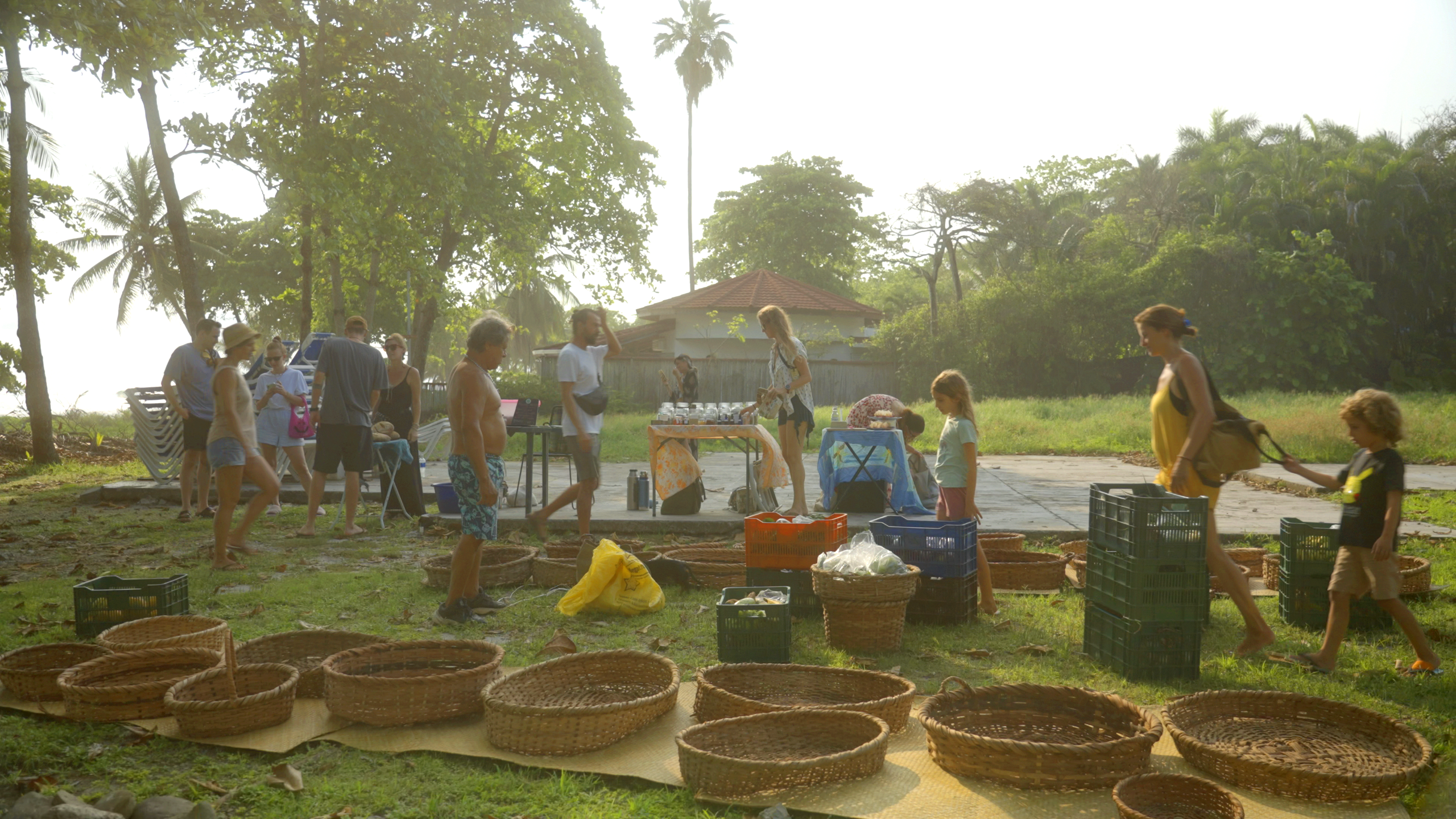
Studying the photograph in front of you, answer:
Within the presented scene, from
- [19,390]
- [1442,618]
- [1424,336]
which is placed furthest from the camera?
[1424,336]

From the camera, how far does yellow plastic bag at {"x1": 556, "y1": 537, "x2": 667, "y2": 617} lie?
5777 mm

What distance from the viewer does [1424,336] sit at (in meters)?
33.4

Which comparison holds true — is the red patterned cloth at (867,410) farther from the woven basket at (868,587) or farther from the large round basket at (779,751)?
the large round basket at (779,751)

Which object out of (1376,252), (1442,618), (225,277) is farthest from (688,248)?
(1442,618)

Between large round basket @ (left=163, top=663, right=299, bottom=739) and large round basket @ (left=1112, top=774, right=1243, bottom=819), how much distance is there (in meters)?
3.14

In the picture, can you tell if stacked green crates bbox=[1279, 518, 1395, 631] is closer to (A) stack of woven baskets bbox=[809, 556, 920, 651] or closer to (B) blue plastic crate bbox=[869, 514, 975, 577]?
(B) blue plastic crate bbox=[869, 514, 975, 577]

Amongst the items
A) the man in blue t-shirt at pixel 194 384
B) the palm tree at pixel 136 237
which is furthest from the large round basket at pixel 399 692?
the palm tree at pixel 136 237

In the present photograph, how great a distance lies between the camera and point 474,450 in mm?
5273

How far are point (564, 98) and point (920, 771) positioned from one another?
829 inches

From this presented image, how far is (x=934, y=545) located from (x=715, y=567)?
164cm

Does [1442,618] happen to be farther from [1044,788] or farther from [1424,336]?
[1424,336]

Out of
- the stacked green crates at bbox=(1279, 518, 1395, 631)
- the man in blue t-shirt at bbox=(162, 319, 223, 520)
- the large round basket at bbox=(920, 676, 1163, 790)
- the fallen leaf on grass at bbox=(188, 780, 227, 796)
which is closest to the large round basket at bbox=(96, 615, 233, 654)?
the fallen leaf on grass at bbox=(188, 780, 227, 796)

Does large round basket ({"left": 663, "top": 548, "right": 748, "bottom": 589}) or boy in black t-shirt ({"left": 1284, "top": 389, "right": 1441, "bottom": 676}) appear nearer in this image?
boy in black t-shirt ({"left": 1284, "top": 389, "right": 1441, "bottom": 676})

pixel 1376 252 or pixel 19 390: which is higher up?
pixel 1376 252
